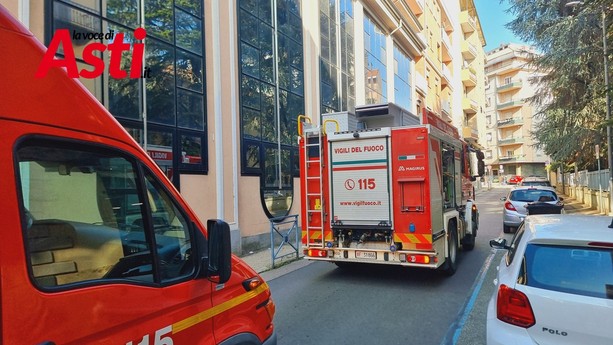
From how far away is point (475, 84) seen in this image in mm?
53750

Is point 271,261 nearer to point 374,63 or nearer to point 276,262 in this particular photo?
point 276,262

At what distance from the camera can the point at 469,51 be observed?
2035 inches

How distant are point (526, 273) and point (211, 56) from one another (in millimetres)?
9144

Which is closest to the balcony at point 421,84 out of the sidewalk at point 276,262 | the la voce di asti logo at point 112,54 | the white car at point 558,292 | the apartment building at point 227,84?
the apartment building at point 227,84

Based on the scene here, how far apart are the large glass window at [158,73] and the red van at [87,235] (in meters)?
6.10

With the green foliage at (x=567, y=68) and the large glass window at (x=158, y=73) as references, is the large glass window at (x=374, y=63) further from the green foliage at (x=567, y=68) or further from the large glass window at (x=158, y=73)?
the large glass window at (x=158, y=73)

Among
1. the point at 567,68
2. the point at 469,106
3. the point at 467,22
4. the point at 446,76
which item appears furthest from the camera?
the point at 467,22

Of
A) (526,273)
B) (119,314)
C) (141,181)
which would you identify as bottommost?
(526,273)

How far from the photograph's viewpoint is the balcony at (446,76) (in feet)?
137

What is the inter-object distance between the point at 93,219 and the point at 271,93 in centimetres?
1113

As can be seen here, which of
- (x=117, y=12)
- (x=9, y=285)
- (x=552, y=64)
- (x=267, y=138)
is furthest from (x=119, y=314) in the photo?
(x=552, y=64)

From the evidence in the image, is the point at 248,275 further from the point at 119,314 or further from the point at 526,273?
the point at 526,273

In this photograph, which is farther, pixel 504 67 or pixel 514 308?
pixel 504 67

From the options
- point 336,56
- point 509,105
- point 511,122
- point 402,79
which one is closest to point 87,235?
point 336,56
